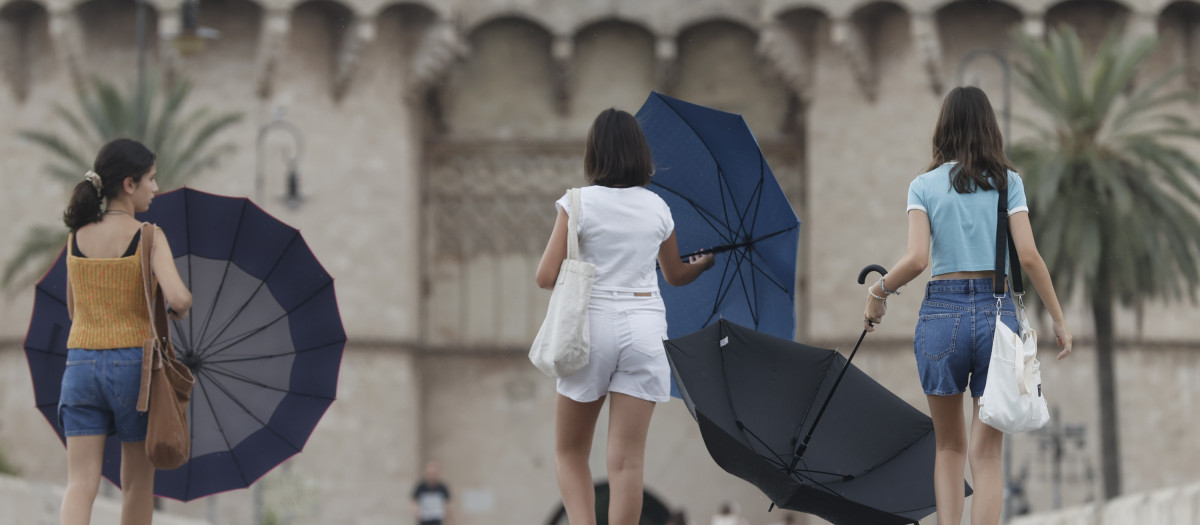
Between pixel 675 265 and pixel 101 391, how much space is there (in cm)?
209

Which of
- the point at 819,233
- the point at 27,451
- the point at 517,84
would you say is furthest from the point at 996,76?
the point at 27,451

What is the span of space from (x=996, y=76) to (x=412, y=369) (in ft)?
32.6

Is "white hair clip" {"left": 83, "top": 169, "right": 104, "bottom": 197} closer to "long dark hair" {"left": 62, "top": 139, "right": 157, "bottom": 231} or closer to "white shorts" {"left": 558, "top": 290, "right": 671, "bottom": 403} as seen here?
"long dark hair" {"left": 62, "top": 139, "right": 157, "bottom": 231}

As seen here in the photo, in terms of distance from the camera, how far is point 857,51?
26156 millimetres

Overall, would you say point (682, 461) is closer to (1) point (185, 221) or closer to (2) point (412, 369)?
(2) point (412, 369)

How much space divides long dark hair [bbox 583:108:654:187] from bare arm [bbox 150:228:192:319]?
4.75ft

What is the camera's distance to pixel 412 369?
26719 mm

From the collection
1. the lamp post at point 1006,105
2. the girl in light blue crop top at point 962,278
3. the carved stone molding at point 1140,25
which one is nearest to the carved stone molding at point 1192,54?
the carved stone molding at point 1140,25

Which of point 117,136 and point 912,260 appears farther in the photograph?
point 117,136

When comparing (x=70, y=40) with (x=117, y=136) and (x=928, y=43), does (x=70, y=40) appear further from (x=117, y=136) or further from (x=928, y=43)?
(x=928, y=43)

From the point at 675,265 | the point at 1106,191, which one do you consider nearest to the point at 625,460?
the point at 675,265

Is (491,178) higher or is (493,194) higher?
(491,178)

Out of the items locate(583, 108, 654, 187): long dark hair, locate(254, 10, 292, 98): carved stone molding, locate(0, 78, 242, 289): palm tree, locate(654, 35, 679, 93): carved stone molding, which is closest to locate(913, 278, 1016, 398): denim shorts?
locate(583, 108, 654, 187): long dark hair

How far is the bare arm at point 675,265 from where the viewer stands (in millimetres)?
6363
